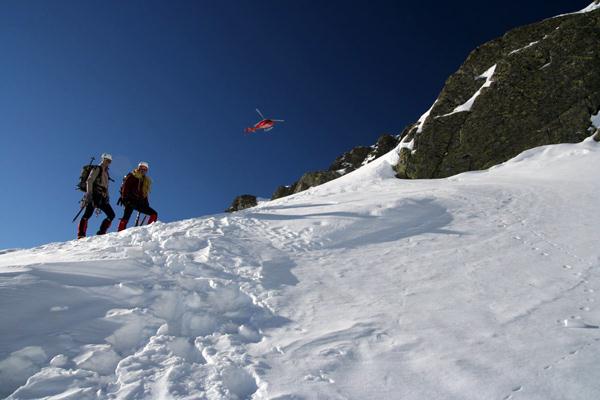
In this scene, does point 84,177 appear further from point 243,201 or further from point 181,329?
point 243,201

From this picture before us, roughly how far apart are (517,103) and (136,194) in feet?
51.6

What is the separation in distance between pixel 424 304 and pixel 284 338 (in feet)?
4.92

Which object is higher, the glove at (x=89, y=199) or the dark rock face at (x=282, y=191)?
the dark rock face at (x=282, y=191)

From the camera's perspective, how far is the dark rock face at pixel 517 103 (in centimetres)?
1496

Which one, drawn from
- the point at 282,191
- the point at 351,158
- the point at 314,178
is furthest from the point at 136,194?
the point at 351,158

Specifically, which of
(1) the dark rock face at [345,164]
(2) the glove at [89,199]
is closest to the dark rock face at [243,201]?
(1) the dark rock face at [345,164]

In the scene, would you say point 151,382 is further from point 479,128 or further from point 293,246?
point 479,128

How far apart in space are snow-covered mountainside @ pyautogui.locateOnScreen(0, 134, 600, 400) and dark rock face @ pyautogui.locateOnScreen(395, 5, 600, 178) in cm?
955

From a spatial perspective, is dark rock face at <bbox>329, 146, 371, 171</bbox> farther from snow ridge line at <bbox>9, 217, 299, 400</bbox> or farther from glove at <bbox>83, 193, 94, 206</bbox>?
snow ridge line at <bbox>9, 217, 299, 400</bbox>

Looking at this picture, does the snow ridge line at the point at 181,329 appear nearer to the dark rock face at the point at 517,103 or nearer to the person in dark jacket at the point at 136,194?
the person in dark jacket at the point at 136,194

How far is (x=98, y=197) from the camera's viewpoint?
9945 mm

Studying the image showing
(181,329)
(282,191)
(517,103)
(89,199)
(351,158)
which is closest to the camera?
(181,329)

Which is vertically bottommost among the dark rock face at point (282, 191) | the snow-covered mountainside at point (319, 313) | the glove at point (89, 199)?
the snow-covered mountainside at point (319, 313)

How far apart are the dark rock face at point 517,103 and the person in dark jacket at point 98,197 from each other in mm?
13127
